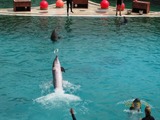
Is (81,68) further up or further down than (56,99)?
further up

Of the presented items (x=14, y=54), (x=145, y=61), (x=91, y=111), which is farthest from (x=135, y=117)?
(x=14, y=54)

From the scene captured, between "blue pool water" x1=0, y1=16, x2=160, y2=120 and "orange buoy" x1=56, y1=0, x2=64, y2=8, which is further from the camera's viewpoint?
"orange buoy" x1=56, y1=0, x2=64, y2=8

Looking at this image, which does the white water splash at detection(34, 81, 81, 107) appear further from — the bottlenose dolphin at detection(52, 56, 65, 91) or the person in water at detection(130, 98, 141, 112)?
the person in water at detection(130, 98, 141, 112)

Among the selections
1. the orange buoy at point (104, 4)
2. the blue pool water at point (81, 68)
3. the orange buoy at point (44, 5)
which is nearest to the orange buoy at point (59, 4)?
the orange buoy at point (44, 5)

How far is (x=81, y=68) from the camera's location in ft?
79.9

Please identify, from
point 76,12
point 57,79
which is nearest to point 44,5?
point 76,12

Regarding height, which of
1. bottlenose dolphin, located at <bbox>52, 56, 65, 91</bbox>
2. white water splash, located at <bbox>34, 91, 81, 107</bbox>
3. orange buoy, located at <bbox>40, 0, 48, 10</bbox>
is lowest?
white water splash, located at <bbox>34, 91, 81, 107</bbox>

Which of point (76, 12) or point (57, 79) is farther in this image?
point (76, 12)

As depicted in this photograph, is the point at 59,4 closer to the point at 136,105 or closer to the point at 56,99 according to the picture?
the point at 56,99

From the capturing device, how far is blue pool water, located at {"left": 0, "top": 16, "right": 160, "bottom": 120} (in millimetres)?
18359

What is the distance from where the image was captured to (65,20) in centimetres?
3891

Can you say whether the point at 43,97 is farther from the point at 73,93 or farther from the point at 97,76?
the point at 97,76

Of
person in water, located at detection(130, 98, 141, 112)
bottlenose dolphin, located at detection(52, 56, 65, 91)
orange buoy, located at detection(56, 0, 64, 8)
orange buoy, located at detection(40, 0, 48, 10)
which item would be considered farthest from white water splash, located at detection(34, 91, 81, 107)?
orange buoy, located at detection(56, 0, 64, 8)

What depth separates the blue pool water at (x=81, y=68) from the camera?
60.2 feet
